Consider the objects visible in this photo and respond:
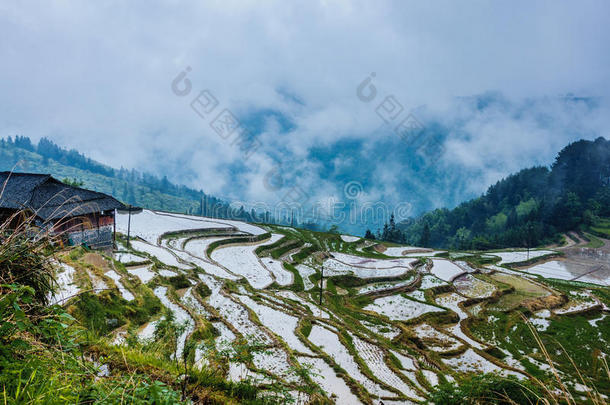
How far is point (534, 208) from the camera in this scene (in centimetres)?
8338

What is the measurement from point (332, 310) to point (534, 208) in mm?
86645

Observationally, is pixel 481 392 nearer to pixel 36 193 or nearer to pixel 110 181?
pixel 36 193

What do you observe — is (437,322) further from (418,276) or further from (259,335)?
(259,335)

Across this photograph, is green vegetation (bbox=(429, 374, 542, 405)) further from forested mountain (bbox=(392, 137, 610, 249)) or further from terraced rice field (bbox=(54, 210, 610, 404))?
forested mountain (bbox=(392, 137, 610, 249))

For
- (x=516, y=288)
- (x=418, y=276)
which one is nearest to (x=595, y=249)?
(x=516, y=288)

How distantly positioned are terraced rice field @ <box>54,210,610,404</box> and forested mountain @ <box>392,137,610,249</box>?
46228 mm

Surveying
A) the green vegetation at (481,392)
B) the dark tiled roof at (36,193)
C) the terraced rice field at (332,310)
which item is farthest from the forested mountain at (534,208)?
the green vegetation at (481,392)

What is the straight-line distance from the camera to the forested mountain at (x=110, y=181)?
114875 millimetres

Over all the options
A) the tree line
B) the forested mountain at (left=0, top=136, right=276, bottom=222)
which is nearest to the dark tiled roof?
the tree line

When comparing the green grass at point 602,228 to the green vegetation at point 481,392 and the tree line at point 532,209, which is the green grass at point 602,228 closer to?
the tree line at point 532,209

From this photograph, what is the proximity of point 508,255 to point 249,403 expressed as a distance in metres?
57.7

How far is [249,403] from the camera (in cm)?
425

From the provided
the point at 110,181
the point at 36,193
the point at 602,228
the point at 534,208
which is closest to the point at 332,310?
the point at 36,193

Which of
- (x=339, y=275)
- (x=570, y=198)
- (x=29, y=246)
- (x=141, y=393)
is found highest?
(x=570, y=198)
